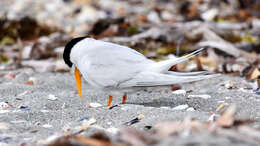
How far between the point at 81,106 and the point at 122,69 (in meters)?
0.45

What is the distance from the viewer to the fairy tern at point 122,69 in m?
2.67

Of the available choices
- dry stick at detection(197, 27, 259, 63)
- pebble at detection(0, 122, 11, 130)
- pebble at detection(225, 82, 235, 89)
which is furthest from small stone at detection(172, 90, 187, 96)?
pebble at detection(0, 122, 11, 130)

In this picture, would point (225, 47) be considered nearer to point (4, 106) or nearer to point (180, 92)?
point (180, 92)

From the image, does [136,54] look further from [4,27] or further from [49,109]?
[4,27]

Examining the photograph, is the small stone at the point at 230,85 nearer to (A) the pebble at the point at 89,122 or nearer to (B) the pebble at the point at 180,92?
(B) the pebble at the point at 180,92

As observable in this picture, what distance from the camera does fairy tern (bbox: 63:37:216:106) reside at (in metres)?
2.67

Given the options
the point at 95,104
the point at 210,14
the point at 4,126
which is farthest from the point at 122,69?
the point at 210,14

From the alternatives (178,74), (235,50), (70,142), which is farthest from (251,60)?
(70,142)

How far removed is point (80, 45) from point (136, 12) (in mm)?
5155

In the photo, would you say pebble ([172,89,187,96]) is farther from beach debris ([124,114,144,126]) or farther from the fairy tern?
beach debris ([124,114,144,126])

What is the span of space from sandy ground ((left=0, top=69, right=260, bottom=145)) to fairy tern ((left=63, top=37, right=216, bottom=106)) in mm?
144

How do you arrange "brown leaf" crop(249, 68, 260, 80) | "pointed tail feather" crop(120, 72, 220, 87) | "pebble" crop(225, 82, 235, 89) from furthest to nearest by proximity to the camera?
"brown leaf" crop(249, 68, 260, 80) → "pebble" crop(225, 82, 235, 89) → "pointed tail feather" crop(120, 72, 220, 87)

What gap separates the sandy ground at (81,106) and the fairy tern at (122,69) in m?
0.14

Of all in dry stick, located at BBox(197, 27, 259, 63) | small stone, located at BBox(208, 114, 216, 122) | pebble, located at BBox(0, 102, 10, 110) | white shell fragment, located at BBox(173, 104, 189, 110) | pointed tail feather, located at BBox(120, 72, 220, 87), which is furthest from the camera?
dry stick, located at BBox(197, 27, 259, 63)
